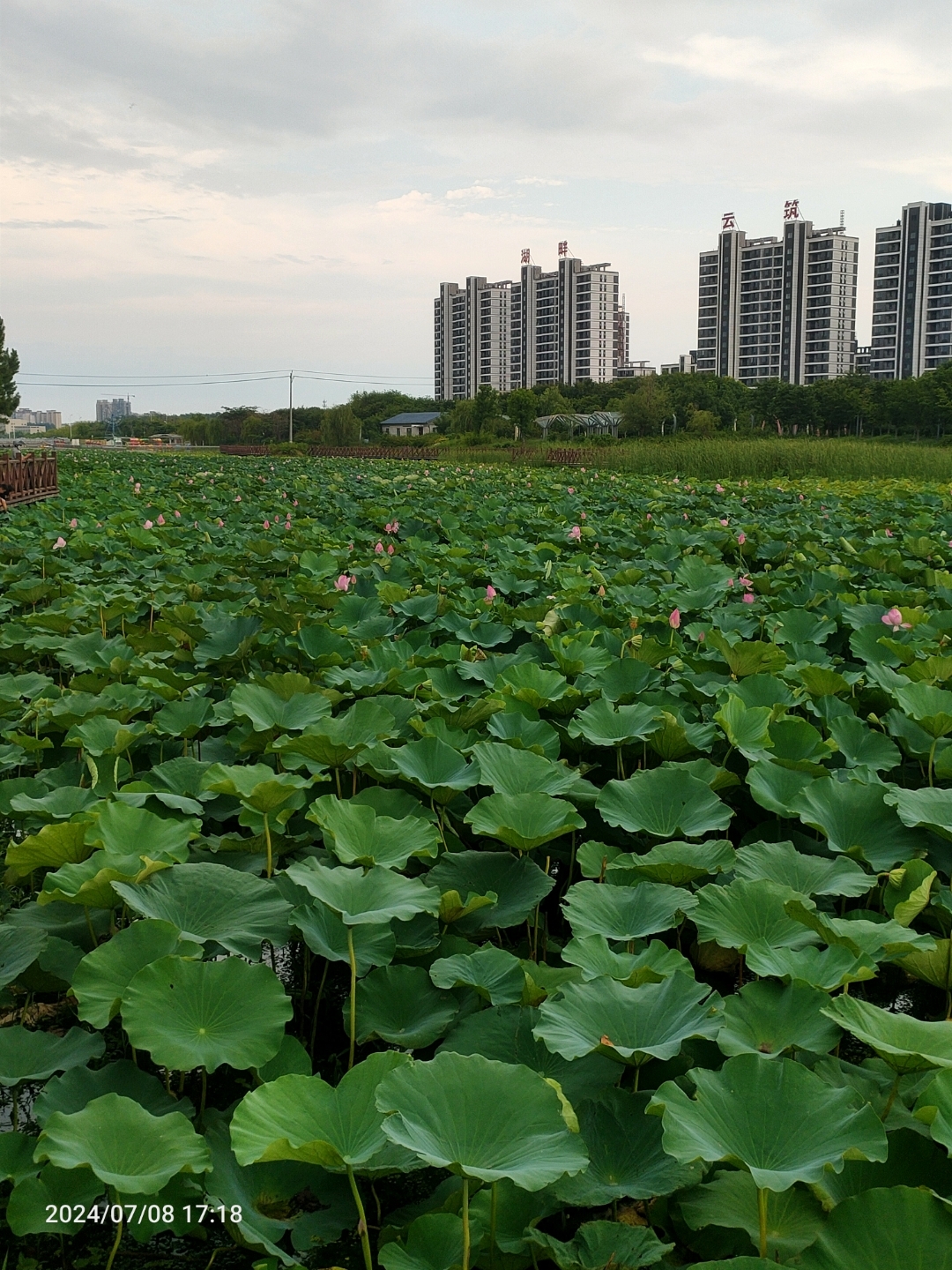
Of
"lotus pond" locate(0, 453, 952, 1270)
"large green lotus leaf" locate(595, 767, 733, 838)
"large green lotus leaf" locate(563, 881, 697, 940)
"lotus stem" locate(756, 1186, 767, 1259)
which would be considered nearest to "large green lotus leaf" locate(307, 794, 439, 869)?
"lotus pond" locate(0, 453, 952, 1270)

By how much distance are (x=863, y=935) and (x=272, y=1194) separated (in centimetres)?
80

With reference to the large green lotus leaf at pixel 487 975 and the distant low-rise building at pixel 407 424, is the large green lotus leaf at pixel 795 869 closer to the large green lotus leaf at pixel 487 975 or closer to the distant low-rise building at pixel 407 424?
the large green lotus leaf at pixel 487 975

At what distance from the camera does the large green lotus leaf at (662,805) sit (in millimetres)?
1789

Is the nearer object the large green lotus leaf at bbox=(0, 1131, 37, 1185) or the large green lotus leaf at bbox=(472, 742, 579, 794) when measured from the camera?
the large green lotus leaf at bbox=(0, 1131, 37, 1185)

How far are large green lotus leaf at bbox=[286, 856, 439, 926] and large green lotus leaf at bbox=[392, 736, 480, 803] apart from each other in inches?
17.5

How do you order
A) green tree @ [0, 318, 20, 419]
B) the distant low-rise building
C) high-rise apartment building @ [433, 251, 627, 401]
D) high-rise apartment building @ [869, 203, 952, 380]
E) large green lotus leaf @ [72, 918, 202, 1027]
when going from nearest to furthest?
large green lotus leaf @ [72, 918, 202, 1027], green tree @ [0, 318, 20, 419], the distant low-rise building, high-rise apartment building @ [869, 203, 952, 380], high-rise apartment building @ [433, 251, 627, 401]

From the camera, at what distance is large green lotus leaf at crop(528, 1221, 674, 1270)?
969mm

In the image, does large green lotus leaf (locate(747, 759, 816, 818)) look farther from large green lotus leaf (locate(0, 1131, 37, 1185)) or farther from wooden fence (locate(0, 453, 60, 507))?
wooden fence (locate(0, 453, 60, 507))

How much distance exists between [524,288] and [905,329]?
39612mm

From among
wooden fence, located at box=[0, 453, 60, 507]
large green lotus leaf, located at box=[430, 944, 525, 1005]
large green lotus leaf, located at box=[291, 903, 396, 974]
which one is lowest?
large green lotus leaf, located at box=[430, 944, 525, 1005]

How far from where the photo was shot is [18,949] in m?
1.39

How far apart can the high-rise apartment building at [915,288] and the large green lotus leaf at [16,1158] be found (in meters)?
94.0

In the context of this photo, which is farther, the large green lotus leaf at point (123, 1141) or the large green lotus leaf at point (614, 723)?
the large green lotus leaf at point (614, 723)

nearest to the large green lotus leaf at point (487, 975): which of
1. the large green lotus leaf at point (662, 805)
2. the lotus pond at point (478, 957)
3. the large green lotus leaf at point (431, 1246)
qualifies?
the lotus pond at point (478, 957)
